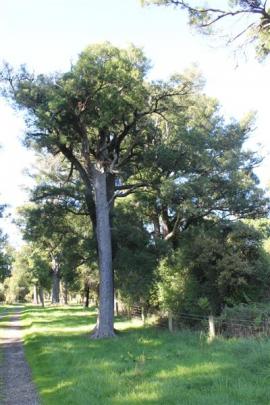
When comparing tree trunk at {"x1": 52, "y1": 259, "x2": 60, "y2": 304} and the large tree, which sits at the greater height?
the large tree

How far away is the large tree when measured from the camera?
19.6 meters

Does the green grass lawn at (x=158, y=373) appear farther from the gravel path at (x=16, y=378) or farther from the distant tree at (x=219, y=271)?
the distant tree at (x=219, y=271)

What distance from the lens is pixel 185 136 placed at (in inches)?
810

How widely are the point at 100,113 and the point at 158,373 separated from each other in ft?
42.7

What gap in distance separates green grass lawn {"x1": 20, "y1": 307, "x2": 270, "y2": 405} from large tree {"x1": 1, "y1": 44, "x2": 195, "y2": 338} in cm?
585

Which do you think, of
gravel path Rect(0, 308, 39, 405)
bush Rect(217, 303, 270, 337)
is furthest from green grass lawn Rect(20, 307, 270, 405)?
bush Rect(217, 303, 270, 337)

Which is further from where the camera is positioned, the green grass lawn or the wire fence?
the wire fence

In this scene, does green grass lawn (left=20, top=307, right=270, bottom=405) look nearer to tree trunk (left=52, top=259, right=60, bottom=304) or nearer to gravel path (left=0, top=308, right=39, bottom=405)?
gravel path (left=0, top=308, right=39, bottom=405)

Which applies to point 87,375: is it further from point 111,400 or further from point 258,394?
point 258,394

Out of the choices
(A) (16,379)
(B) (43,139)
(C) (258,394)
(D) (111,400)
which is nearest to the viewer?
(C) (258,394)

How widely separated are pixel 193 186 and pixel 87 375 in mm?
10632

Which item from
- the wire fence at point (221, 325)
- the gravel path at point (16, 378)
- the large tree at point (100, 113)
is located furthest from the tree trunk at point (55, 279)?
the gravel path at point (16, 378)

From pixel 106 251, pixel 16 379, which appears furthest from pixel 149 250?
pixel 16 379

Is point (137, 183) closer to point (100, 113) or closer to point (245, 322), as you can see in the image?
point (100, 113)
